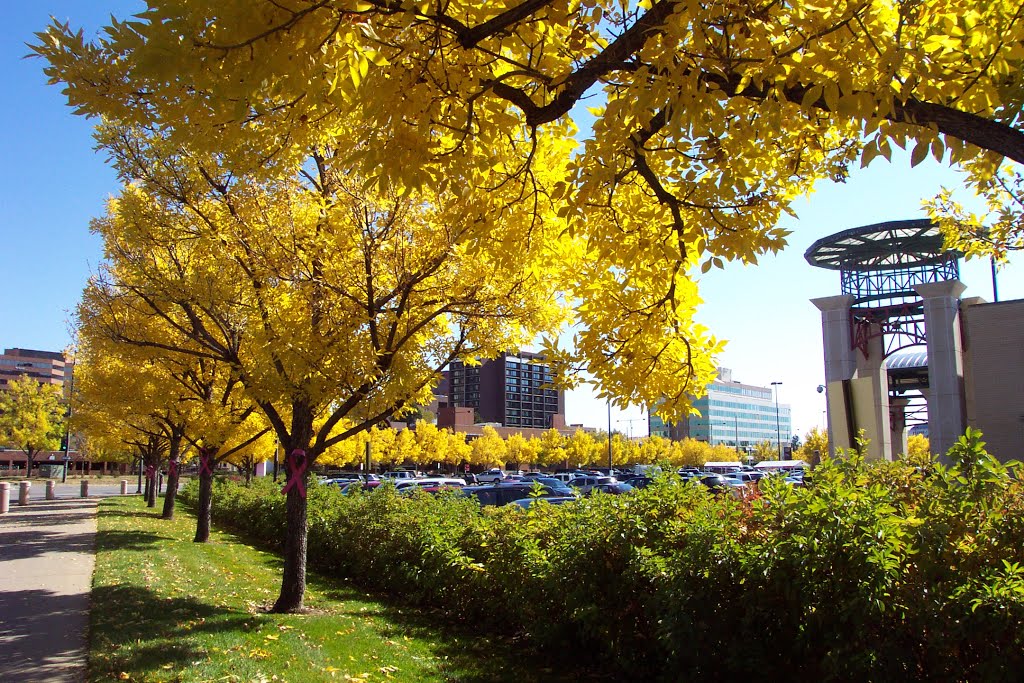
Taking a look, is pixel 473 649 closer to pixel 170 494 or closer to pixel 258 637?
pixel 258 637

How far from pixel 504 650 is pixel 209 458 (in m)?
11.1

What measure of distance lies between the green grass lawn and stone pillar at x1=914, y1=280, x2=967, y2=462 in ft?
68.2

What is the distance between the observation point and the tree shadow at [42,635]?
19.1 feet

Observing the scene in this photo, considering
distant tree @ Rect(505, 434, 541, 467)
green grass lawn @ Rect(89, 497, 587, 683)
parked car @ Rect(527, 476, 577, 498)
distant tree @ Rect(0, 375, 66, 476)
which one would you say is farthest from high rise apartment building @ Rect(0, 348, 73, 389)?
green grass lawn @ Rect(89, 497, 587, 683)

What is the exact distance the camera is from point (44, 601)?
861 cm

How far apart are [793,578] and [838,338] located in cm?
2501

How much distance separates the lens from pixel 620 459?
8062 centimetres

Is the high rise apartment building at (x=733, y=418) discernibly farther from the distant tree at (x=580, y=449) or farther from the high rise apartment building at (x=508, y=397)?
the distant tree at (x=580, y=449)

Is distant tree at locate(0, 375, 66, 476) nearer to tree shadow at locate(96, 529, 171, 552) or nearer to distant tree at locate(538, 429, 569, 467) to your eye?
distant tree at locate(538, 429, 569, 467)

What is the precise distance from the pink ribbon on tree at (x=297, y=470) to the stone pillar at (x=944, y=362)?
70.2ft

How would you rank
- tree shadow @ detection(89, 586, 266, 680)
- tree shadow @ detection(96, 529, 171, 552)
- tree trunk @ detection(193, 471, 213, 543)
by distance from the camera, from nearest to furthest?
tree shadow @ detection(89, 586, 266, 680) → tree shadow @ detection(96, 529, 171, 552) → tree trunk @ detection(193, 471, 213, 543)

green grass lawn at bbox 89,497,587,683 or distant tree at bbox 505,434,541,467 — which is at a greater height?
distant tree at bbox 505,434,541,467

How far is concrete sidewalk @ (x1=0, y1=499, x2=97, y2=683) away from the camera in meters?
6.01

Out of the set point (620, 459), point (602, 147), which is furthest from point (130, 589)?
point (620, 459)
